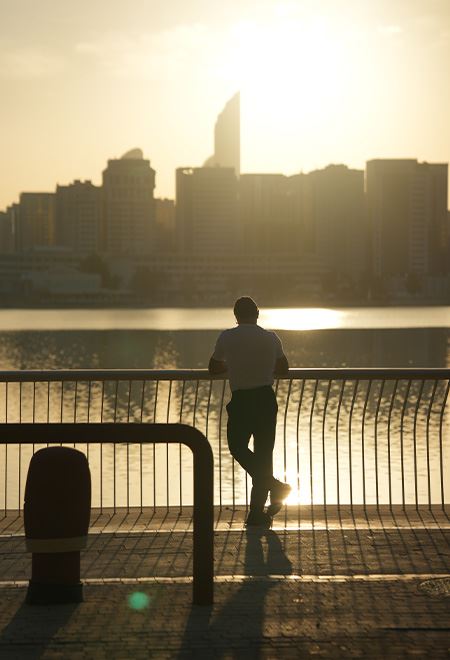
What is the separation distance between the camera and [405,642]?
22.3 ft

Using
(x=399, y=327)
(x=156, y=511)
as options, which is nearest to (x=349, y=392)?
(x=156, y=511)

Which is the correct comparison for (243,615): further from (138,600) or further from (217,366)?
(217,366)

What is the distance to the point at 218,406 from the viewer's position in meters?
51.3

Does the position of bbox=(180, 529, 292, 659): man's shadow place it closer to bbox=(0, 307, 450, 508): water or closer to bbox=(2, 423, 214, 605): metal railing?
bbox=(2, 423, 214, 605): metal railing

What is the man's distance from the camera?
420 inches

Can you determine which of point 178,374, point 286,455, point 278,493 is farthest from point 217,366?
point 286,455

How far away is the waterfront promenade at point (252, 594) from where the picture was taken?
675 centimetres

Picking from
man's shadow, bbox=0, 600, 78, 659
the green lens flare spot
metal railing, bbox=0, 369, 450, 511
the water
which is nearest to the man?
the water

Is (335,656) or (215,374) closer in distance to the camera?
(335,656)

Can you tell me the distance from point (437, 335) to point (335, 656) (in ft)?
433

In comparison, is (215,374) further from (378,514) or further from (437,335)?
(437,335)

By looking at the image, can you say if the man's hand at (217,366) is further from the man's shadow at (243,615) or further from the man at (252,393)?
the man's shadow at (243,615)

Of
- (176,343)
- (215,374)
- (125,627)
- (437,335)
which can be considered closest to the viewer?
(125,627)

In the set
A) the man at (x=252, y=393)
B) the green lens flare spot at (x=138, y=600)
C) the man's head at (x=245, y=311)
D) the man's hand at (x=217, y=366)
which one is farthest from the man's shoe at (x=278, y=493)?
the green lens flare spot at (x=138, y=600)
